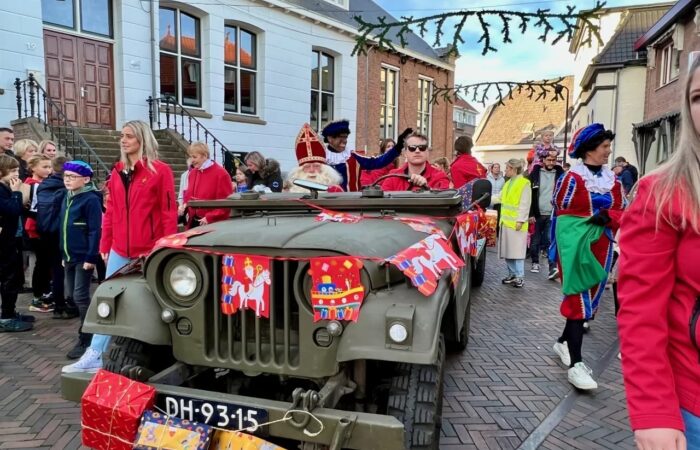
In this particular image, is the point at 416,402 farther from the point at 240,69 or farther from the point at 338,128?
the point at 240,69

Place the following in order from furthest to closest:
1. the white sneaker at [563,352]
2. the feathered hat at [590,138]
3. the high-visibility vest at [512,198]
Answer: the high-visibility vest at [512,198], the white sneaker at [563,352], the feathered hat at [590,138]

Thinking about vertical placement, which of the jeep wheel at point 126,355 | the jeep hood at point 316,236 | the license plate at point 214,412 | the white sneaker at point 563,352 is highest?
the jeep hood at point 316,236

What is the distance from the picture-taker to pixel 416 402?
8.04ft

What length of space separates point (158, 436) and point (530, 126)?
43.1 metres

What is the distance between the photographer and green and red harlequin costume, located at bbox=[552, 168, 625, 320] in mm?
3984

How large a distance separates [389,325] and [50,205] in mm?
4750

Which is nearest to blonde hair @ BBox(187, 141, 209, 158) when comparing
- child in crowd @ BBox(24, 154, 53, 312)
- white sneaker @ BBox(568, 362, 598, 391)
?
child in crowd @ BBox(24, 154, 53, 312)

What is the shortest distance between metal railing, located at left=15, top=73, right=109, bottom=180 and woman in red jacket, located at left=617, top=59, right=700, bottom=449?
1077cm

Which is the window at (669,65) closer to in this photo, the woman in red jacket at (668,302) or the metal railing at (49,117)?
the metal railing at (49,117)

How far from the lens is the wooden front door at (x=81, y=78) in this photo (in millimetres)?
11750

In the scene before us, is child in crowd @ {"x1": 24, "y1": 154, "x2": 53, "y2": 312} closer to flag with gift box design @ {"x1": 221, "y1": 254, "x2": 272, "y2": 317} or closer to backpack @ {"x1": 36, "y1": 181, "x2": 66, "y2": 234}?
backpack @ {"x1": 36, "y1": 181, "x2": 66, "y2": 234}

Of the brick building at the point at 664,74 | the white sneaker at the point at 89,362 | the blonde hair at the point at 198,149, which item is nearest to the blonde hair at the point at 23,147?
the blonde hair at the point at 198,149

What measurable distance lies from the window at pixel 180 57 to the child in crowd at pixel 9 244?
8930 mm

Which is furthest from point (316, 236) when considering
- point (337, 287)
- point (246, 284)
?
point (246, 284)
